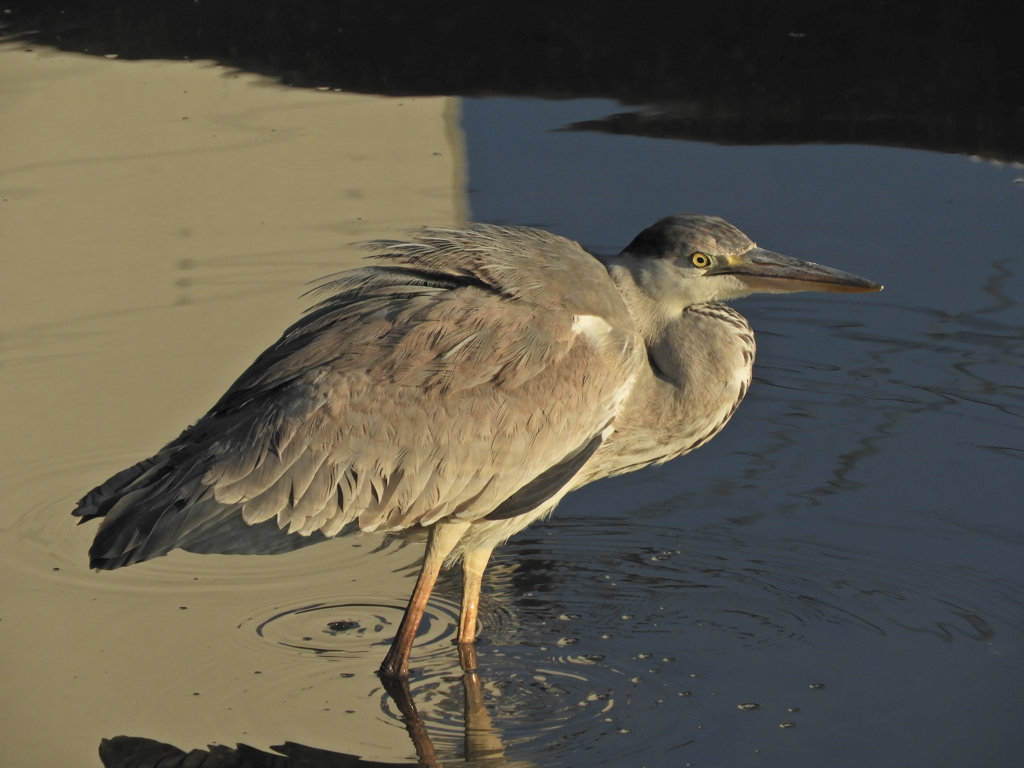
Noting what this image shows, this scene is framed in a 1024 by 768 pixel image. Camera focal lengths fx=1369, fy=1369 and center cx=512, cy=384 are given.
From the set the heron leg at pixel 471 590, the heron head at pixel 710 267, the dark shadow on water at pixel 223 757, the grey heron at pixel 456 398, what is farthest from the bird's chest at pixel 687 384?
the dark shadow on water at pixel 223 757

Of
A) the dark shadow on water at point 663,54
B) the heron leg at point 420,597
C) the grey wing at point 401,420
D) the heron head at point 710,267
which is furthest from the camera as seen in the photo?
the dark shadow on water at point 663,54

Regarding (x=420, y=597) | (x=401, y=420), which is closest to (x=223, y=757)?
(x=420, y=597)

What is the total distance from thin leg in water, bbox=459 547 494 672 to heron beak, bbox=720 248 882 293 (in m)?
1.40

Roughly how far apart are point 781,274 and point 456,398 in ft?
4.41

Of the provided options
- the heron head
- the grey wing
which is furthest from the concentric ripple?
the heron head

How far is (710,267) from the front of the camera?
513 cm

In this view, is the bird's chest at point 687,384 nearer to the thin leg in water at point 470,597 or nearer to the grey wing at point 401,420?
the grey wing at point 401,420

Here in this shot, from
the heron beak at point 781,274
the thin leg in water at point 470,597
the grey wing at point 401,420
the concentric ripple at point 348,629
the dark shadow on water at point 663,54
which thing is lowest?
the concentric ripple at point 348,629

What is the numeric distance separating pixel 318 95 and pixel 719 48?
11.4ft

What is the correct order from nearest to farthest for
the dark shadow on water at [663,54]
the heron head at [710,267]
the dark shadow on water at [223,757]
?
1. the dark shadow on water at [223,757]
2. the heron head at [710,267]
3. the dark shadow on water at [663,54]

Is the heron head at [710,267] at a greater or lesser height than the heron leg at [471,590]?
Result: greater

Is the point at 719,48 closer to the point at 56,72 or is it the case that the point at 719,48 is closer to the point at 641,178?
the point at 641,178

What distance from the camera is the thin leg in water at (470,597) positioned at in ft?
16.9

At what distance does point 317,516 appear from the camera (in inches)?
185
